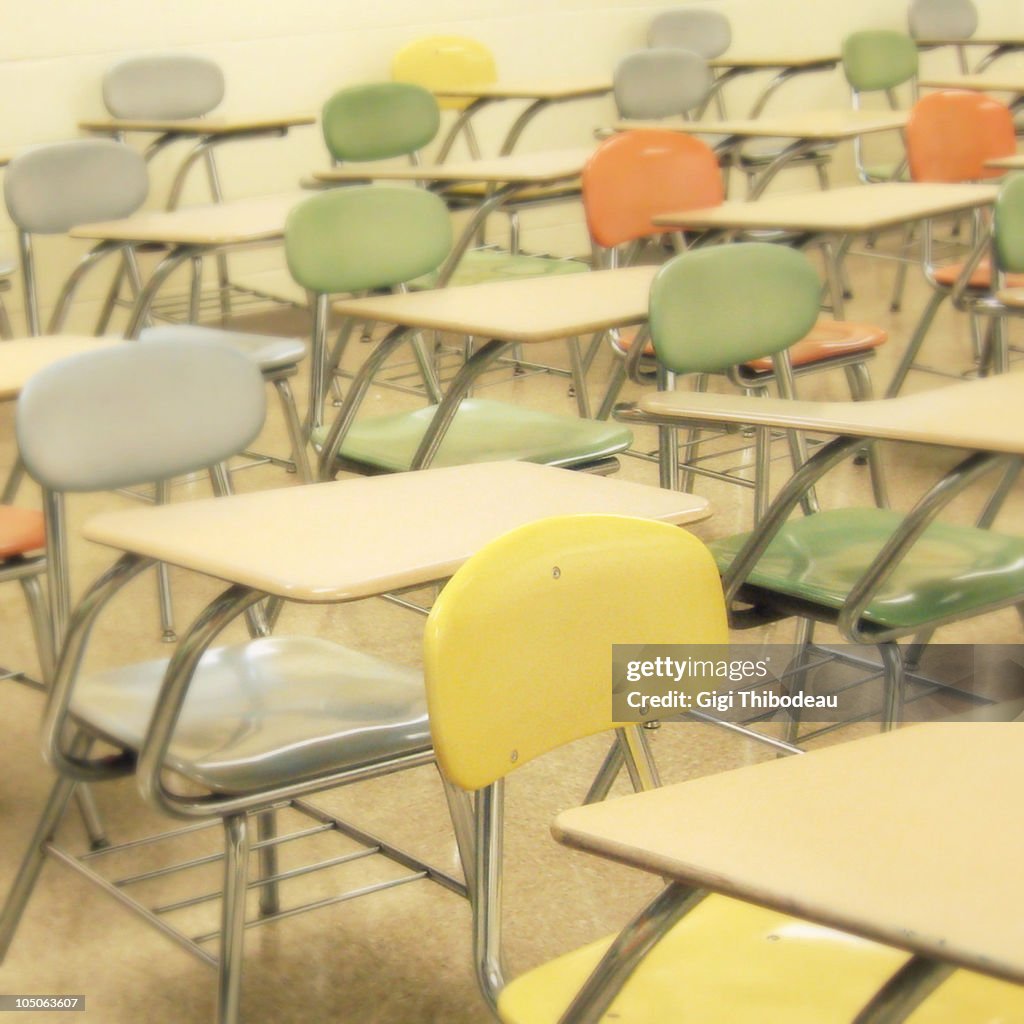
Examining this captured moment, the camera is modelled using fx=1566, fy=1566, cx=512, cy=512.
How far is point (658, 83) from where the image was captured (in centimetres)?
585

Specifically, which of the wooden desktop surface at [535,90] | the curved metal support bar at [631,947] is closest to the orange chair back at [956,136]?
the wooden desktop surface at [535,90]

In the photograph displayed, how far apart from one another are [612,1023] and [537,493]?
2.50 ft

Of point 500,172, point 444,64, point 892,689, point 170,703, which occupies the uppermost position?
point 444,64

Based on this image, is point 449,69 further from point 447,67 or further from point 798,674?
point 798,674

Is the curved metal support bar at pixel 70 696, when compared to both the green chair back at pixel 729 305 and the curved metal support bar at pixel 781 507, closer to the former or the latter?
the curved metal support bar at pixel 781 507

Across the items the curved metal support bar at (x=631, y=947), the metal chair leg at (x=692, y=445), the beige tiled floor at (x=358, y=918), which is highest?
the curved metal support bar at (x=631, y=947)

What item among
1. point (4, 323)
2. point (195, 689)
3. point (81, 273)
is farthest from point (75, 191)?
point (195, 689)

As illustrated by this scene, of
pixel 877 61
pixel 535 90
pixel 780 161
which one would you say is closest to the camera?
pixel 780 161

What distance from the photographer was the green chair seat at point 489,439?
2777mm

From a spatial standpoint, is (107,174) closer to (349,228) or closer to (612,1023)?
(349,228)

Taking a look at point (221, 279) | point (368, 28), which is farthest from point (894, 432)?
→ point (368, 28)

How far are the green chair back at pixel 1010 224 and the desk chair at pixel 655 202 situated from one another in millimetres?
330

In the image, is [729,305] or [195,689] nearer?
[195,689]

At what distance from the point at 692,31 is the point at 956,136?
2.44 m
